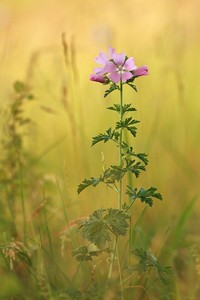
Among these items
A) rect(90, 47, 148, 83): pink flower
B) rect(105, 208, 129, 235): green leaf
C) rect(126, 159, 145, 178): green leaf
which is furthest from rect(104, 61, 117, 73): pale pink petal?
rect(105, 208, 129, 235): green leaf

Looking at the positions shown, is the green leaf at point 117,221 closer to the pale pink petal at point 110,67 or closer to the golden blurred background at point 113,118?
the pale pink petal at point 110,67

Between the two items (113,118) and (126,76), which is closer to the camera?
(126,76)

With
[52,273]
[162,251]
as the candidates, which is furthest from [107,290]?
[162,251]

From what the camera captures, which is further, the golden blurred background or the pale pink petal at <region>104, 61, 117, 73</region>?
the golden blurred background

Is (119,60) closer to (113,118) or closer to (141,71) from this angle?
(141,71)

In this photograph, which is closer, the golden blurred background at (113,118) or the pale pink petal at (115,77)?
the pale pink petal at (115,77)

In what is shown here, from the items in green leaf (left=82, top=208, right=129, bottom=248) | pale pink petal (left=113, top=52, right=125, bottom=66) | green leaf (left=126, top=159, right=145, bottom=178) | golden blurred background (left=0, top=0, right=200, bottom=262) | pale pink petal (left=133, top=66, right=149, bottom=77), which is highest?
golden blurred background (left=0, top=0, right=200, bottom=262)

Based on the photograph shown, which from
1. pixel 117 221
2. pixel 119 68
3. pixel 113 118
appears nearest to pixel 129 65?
pixel 119 68

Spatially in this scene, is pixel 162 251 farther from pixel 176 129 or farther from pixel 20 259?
Answer: pixel 176 129

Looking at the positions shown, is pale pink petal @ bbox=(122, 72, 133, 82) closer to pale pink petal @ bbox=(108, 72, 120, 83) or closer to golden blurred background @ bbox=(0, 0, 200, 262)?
pale pink petal @ bbox=(108, 72, 120, 83)

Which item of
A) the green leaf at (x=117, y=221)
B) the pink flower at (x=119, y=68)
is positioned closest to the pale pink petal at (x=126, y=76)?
the pink flower at (x=119, y=68)
